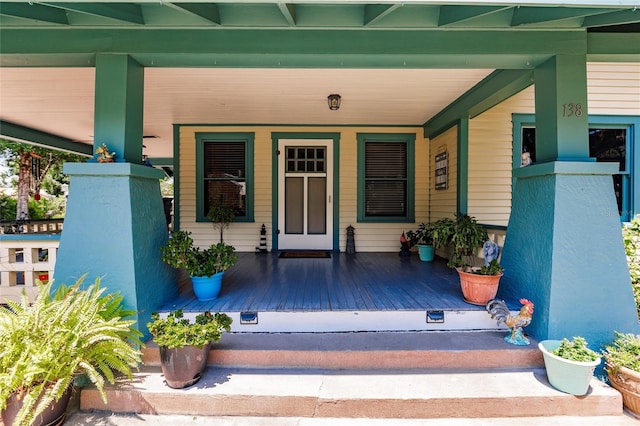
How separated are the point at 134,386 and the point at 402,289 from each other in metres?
2.52

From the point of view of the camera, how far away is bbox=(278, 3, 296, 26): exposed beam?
90.4 inches

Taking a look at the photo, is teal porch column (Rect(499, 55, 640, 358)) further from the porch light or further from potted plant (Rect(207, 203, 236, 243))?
potted plant (Rect(207, 203, 236, 243))

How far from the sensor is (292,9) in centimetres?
249

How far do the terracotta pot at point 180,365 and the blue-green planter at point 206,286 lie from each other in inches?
32.5

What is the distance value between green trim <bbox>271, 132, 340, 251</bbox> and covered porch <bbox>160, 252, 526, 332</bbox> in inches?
65.5

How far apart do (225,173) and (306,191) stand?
1576mm

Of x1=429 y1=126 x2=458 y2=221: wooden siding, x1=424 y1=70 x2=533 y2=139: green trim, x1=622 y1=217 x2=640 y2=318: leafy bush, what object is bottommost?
x1=622 y1=217 x2=640 y2=318: leafy bush

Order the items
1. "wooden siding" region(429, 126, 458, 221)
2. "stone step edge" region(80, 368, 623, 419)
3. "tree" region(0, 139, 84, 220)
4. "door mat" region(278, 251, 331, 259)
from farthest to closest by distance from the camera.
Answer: "tree" region(0, 139, 84, 220)
"door mat" region(278, 251, 331, 259)
"wooden siding" region(429, 126, 458, 221)
"stone step edge" region(80, 368, 623, 419)

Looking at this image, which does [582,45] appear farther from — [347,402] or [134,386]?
[134,386]

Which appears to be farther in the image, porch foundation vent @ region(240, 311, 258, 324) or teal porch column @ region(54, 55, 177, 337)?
porch foundation vent @ region(240, 311, 258, 324)

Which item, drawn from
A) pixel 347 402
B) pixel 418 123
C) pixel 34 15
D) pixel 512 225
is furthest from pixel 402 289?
pixel 34 15

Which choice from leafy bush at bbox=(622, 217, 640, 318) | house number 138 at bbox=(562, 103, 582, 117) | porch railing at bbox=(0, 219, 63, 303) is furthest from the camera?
leafy bush at bbox=(622, 217, 640, 318)

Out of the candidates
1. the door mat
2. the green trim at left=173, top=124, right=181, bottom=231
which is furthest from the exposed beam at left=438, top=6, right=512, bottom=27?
the green trim at left=173, top=124, right=181, bottom=231

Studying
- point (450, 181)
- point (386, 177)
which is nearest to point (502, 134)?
point (450, 181)
